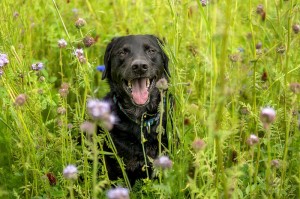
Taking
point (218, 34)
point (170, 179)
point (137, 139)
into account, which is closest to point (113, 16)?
point (137, 139)

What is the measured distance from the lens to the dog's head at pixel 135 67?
11.5ft

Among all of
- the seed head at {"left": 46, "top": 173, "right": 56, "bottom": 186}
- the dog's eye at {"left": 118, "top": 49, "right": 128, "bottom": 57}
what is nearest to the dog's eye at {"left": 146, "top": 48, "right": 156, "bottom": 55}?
the dog's eye at {"left": 118, "top": 49, "right": 128, "bottom": 57}

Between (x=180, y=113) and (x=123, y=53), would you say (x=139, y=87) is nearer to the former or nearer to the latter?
(x=123, y=53)

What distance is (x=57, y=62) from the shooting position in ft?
15.9

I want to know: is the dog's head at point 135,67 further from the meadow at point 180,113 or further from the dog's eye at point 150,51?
the meadow at point 180,113

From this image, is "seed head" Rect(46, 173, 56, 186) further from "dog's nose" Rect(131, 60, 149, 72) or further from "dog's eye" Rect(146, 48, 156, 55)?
"dog's eye" Rect(146, 48, 156, 55)

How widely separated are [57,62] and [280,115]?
8.56 ft

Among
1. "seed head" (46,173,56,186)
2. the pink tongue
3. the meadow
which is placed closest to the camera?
the meadow

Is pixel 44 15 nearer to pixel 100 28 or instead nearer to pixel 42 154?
pixel 100 28

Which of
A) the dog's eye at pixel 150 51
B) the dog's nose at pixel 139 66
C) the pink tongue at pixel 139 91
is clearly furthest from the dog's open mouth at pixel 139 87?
Result: the dog's eye at pixel 150 51

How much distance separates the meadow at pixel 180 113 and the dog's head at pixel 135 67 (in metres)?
0.23

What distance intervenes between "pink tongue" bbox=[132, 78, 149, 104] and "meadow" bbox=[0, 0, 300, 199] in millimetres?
312

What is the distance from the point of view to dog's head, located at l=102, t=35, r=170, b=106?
3516 millimetres

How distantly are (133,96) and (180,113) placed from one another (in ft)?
3.05
